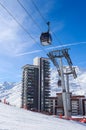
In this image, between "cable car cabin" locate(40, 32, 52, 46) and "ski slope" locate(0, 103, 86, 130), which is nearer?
"ski slope" locate(0, 103, 86, 130)

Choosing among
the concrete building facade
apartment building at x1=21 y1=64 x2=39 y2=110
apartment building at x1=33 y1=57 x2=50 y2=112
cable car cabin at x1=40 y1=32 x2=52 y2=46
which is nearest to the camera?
cable car cabin at x1=40 y1=32 x2=52 y2=46

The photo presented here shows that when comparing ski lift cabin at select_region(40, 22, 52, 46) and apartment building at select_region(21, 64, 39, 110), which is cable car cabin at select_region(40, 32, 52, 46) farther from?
apartment building at select_region(21, 64, 39, 110)

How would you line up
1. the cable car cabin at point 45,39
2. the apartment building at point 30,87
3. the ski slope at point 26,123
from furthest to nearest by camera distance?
the apartment building at point 30,87 < the cable car cabin at point 45,39 < the ski slope at point 26,123

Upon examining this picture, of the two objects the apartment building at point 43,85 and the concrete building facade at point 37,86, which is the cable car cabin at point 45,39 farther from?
the apartment building at point 43,85

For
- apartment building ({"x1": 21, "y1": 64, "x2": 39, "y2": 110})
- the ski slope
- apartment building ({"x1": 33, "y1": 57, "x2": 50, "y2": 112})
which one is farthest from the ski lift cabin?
apartment building ({"x1": 33, "y1": 57, "x2": 50, "y2": 112})

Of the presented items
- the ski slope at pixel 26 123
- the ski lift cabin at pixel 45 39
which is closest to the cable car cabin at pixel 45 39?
the ski lift cabin at pixel 45 39

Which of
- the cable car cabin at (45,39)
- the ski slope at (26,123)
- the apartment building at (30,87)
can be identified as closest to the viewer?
the ski slope at (26,123)

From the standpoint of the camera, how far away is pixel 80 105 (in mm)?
126000

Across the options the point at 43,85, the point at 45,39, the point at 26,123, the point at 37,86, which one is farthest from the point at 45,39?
the point at 43,85

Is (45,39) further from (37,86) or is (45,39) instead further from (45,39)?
(37,86)

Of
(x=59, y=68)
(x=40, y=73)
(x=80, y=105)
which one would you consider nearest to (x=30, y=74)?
(x=40, y=73)

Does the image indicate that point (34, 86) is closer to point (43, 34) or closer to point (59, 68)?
point (59, 68)

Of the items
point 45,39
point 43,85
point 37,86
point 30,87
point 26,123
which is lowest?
point 26,123

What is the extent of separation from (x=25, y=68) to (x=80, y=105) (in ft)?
231
